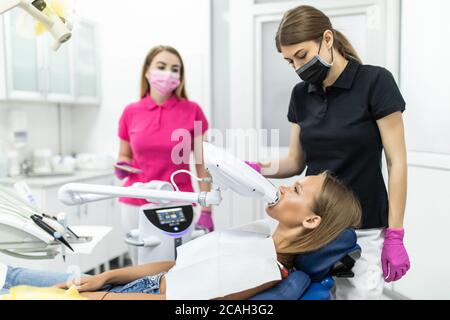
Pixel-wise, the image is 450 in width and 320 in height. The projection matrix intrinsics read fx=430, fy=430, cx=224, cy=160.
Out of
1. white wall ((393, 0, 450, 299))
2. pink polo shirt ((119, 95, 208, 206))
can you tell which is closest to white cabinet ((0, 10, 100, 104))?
pink polo shirt ((119, 95, 208, 206))

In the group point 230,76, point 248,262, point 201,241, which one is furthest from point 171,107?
point 248,262

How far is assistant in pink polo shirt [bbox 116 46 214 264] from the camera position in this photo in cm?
167

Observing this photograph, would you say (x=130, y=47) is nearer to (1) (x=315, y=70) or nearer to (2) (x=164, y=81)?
(2) (x=164, y=81)

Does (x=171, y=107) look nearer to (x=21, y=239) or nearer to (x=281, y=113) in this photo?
(x=281, y=113)

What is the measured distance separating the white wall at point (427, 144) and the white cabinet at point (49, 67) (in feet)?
5.35

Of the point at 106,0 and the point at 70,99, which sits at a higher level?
the point at 106,0

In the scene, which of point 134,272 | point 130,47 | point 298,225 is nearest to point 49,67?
point 130,47

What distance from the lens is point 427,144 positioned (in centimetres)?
131

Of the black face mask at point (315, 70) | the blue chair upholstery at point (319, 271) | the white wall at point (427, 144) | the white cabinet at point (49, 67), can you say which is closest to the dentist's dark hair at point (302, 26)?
the black face mask at point (315, 70)

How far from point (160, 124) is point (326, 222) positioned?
2.83 ft

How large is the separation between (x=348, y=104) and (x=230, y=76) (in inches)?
25.2

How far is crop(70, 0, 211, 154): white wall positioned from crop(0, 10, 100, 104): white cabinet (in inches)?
3.1

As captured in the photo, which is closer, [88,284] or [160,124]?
[88,284]
